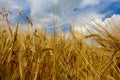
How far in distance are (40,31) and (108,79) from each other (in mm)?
1044

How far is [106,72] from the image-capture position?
205 centimetres

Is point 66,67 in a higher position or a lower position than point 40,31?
lower

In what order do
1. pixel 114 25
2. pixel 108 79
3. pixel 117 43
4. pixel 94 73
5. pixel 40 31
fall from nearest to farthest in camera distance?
pixel 94 73 < pixel 108 79 < pixel 117 43 < pixel 114 25 < pixel 40 31

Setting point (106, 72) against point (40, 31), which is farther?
point (40, 31)

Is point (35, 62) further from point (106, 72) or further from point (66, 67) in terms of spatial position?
point (106, 72)

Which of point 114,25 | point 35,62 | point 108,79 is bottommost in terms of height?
point 108,79

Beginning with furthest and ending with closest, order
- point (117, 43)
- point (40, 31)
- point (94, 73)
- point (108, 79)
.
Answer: point (40, 31), point (117, 43), point (108, 79), point (94, 73)

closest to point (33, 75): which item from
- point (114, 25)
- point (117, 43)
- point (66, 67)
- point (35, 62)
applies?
point (35, 62)

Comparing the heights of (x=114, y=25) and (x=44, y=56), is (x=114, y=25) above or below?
above

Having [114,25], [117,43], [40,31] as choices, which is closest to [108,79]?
[117,43]

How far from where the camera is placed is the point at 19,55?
76.5 inches

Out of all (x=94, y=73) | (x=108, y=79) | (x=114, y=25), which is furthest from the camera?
(x=114, y=25)

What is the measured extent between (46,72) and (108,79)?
0.43 meters

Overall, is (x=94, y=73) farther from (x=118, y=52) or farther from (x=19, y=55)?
(x=19, y=55)
